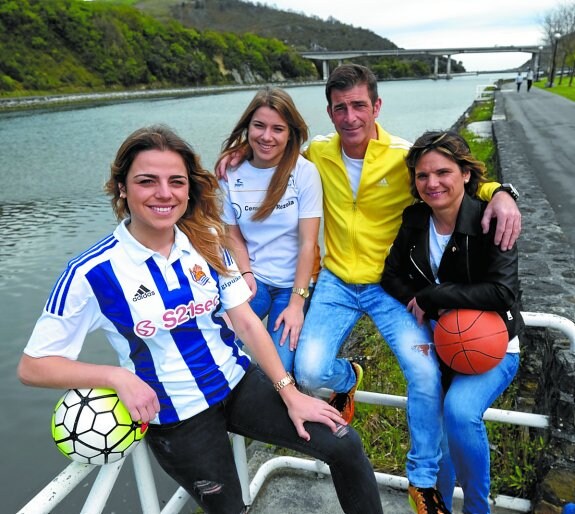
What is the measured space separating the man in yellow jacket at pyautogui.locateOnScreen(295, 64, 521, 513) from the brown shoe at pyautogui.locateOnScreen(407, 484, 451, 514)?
1.81 feet

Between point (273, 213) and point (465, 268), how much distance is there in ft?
4.03

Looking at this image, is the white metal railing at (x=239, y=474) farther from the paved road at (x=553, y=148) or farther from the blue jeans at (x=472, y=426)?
the paved road at (x=553, y=148)

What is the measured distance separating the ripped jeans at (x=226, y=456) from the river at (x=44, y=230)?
2.59 m

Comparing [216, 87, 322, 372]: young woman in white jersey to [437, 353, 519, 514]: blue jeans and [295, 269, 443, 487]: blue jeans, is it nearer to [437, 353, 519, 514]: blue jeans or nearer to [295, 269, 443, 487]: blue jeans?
[295, 269, 443, 487]: blue jeans

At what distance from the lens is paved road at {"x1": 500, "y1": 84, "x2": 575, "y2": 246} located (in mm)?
8916

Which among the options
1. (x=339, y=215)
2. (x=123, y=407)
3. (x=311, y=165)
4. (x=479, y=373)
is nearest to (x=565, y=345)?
(x=479, y=373)

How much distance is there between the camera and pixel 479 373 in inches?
97.0

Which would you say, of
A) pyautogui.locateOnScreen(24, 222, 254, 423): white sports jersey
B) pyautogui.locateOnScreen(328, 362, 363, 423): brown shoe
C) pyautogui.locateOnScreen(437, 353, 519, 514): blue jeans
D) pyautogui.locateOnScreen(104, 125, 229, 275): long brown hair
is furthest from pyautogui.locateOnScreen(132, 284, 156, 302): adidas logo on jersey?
pyautogui.locateOnScreen(437, 353, 519, 514): blue jeans

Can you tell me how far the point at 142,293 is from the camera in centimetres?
212

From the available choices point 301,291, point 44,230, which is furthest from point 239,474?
point 44,230

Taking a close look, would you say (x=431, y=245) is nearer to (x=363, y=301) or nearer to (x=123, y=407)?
(x=363, y=301)

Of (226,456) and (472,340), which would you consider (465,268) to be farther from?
(226,456)

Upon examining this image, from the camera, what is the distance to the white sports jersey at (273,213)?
3.24 metres

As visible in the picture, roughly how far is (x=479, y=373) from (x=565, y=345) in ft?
1.53
